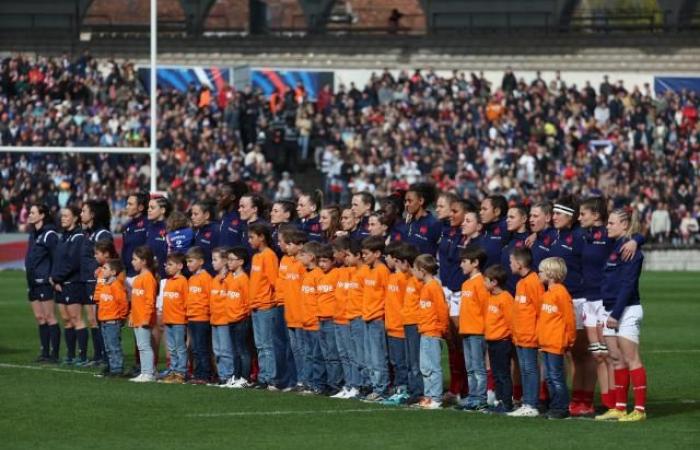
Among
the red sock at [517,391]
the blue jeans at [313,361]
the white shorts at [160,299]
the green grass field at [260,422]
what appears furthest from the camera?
the white shorts at [160,299]

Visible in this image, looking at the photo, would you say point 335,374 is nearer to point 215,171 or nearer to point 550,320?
point 550,320

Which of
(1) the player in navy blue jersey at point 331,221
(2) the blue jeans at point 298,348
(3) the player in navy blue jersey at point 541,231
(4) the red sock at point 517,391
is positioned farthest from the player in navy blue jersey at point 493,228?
(2) the blue jeans at point 298,348

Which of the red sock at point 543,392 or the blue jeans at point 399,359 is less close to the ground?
the blue jeans at point 399,359

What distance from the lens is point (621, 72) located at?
47.5 m

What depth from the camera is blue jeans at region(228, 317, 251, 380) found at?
53.7ft

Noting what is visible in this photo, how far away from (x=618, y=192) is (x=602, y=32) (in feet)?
30.8

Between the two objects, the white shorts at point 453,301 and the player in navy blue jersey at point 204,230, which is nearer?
the white shorts at point 453,301

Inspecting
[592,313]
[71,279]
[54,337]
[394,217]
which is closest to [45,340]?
[54,337]

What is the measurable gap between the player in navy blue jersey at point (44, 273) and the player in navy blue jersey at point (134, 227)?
1286 mm

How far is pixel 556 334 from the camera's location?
45.3ft

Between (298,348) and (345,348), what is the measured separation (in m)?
0.62

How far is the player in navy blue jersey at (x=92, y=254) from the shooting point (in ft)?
59.8

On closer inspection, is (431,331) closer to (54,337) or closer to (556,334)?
(556,334)

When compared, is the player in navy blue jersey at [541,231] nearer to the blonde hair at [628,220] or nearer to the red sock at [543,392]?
the blonde hair at [628,220]
